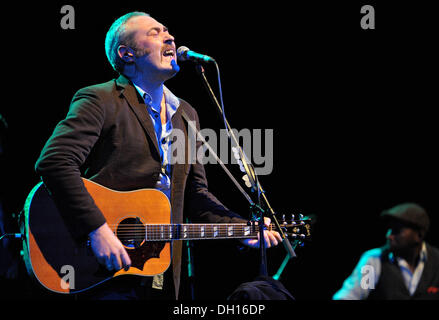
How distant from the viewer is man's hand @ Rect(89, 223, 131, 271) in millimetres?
2129

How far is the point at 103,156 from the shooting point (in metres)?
2.48

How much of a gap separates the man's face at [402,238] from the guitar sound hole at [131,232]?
1.46 m

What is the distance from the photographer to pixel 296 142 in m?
4.00

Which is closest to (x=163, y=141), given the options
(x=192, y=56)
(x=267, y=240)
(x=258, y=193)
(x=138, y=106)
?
(x=138, y=106)

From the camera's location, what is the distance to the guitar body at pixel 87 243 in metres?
2.11

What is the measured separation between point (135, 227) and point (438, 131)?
2777 mm

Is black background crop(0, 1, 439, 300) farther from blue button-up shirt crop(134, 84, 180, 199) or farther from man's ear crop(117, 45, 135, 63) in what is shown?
blue button-up shirt crop(134, 84, 180, 199)

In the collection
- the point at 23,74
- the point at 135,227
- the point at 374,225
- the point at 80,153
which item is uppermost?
the point at 23,74

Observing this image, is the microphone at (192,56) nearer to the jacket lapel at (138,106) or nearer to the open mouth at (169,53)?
the open mouth at (169,53)

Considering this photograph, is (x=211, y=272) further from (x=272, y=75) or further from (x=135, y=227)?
(x=272, y=75)

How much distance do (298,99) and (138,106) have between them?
6.40ft

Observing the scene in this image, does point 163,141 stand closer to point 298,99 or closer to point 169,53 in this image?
point 169,53

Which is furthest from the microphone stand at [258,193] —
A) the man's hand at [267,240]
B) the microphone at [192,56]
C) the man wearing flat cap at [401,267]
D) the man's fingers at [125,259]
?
the man's fingers at [125,259]

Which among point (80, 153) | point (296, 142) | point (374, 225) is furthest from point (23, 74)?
point (374, 225)
